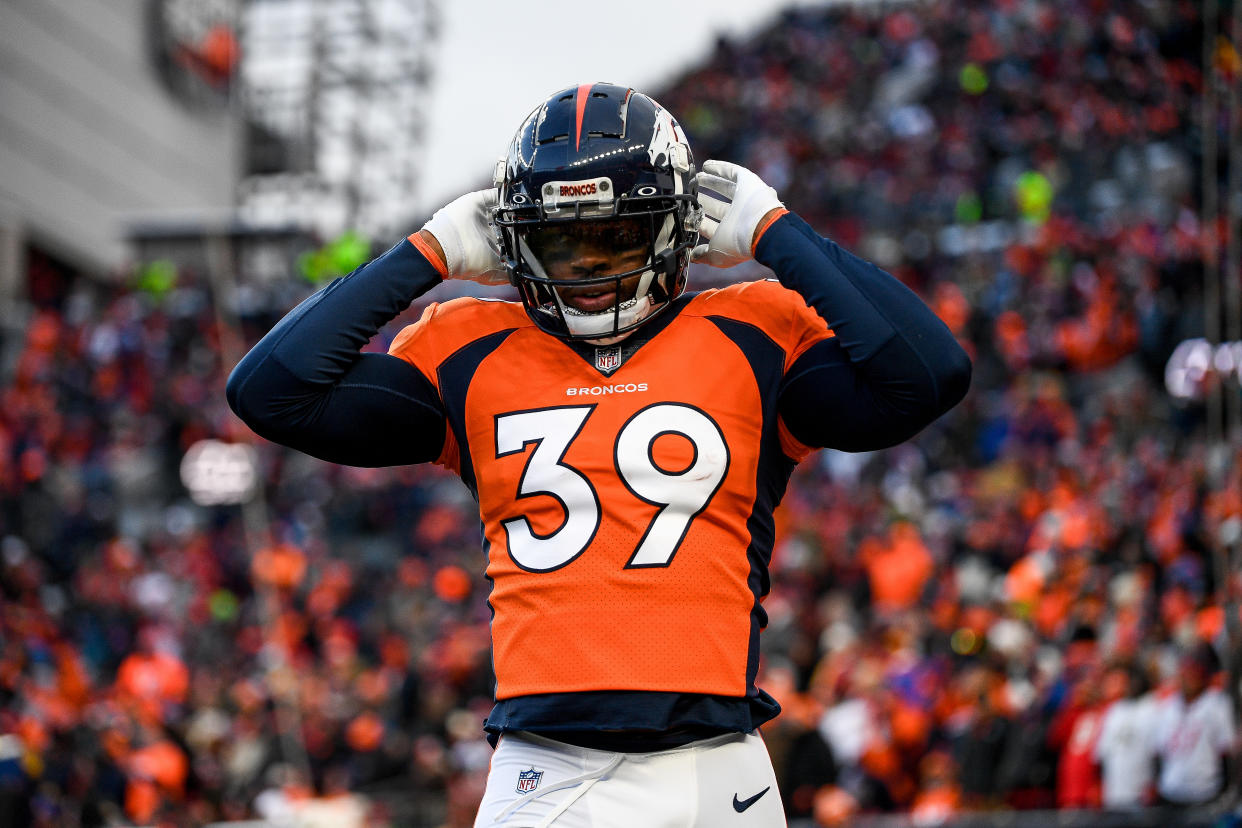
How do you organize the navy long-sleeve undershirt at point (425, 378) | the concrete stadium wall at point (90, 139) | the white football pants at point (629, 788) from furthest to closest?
the concrete stadium wall at point (90, 139) < the navy long-sleeve undershirt at point (425, 378) < the white football pants at point (629, 788)

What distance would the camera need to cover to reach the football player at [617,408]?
2.43 meters

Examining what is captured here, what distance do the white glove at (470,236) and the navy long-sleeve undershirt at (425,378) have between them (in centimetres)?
6

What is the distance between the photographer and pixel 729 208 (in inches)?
109

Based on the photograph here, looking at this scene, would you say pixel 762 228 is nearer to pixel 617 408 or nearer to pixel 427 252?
pixel 617 408

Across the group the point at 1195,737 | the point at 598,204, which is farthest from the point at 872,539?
the point at 598,204

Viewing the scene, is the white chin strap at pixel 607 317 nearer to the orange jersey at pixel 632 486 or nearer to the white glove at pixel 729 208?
the orange jersey at pixel 632 486

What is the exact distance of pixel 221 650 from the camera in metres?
14.6

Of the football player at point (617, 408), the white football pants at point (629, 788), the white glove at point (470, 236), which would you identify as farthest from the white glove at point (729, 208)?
the white football pants at point (629, 788)

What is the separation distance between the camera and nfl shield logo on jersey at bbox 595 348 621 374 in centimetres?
261

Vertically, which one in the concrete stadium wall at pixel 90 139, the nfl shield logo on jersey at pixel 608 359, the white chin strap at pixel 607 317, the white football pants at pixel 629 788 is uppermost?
the concrete stadium wall at pixel 90 139

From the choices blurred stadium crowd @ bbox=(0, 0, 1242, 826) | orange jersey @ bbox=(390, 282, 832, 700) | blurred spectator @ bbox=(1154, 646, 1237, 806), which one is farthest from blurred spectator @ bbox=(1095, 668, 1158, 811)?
orange jersey @ bbox=(390, 282, 832, 700)

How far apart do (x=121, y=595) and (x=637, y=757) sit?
14.4m

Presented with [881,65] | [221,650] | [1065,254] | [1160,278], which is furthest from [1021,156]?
[221,650]

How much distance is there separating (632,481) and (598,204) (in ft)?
1.61
